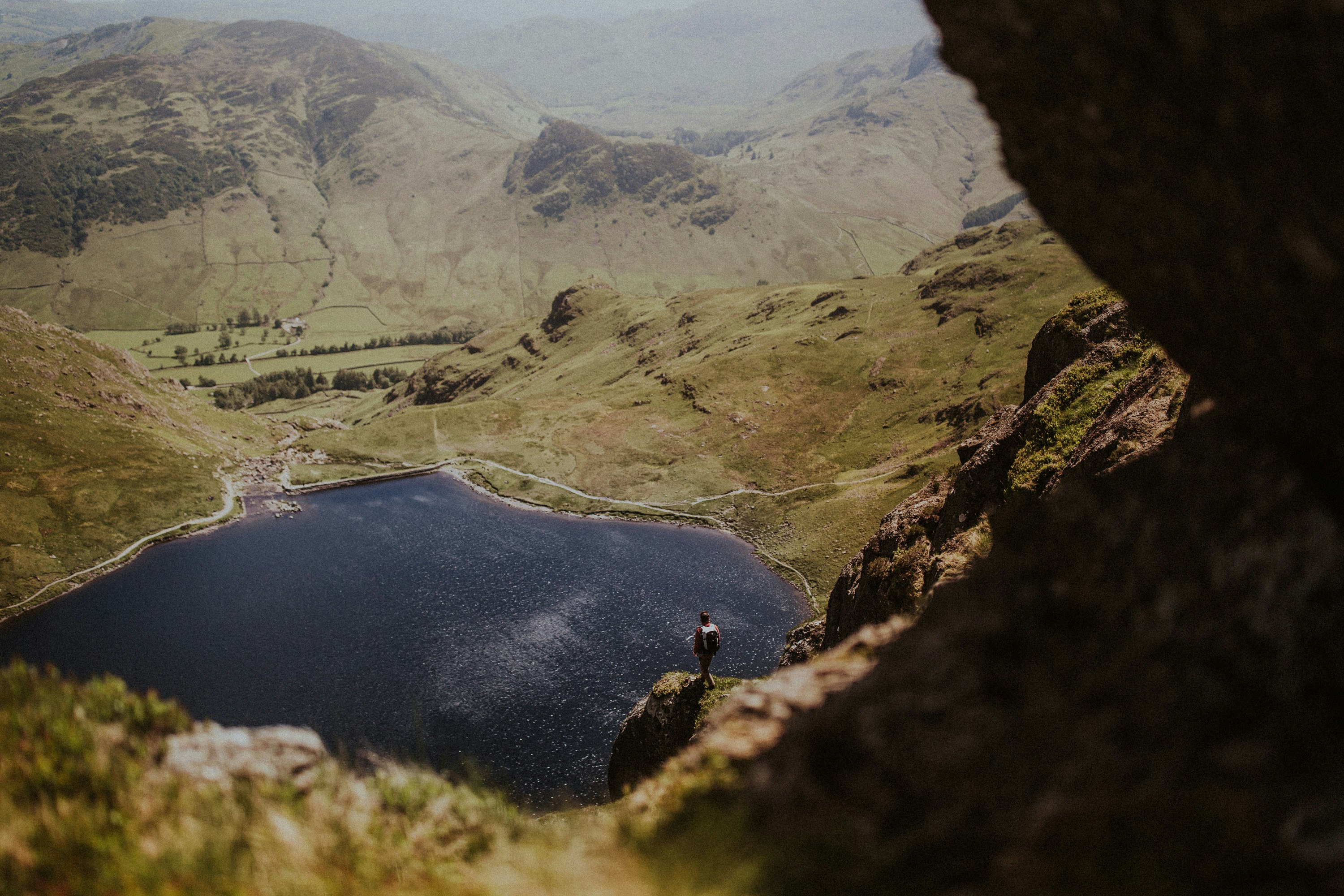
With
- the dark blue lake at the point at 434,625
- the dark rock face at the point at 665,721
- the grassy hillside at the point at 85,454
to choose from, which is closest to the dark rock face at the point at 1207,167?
the dark rock face at the point at 665,721

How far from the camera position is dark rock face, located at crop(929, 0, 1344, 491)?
6859 millimetres

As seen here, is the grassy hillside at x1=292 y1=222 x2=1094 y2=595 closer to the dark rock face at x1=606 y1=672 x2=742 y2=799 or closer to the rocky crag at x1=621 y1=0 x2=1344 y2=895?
the dark rock face at x1=606 y1=672 x2=742 y2=799

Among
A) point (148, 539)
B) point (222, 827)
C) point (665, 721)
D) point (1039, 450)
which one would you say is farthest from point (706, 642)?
point (148, 539)

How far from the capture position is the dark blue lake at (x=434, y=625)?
216 feet

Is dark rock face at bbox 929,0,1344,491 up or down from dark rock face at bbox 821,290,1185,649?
up

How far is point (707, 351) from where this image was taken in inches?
7165

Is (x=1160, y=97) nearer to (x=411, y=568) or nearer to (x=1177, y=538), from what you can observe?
(x=1177, y=538)

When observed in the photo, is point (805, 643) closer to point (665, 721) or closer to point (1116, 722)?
point (665, 721)

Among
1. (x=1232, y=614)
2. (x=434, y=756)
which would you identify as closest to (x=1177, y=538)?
(x=1232, y=614)

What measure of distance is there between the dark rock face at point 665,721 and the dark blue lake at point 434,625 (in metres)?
22.2

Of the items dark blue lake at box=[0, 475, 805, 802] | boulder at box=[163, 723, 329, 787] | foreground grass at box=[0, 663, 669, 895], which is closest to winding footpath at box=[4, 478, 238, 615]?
dark blue lake at box=[0, 475, 805, 802]

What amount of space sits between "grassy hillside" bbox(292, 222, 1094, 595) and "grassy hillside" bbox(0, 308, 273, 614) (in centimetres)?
1991

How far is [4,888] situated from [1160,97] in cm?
1530

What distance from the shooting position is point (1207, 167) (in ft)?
25.6
